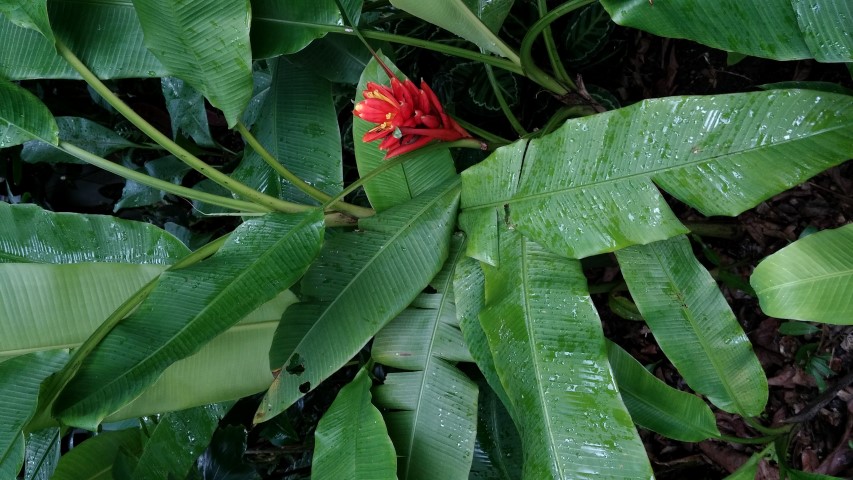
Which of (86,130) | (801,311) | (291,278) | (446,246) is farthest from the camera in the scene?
(86,130)

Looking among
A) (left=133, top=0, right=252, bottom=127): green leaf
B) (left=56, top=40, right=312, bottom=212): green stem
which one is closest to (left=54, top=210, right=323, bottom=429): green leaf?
(left=56, top=40, right=312, bottom=212): green stem

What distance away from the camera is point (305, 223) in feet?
2.94

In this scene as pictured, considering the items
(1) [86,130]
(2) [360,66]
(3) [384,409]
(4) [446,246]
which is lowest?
(3) [384,409]

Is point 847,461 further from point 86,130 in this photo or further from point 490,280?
point 86,130

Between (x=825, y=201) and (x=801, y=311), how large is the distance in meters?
0.62

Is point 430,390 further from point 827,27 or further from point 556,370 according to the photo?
point 827,27

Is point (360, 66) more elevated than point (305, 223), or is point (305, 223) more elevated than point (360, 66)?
point (360, 66)

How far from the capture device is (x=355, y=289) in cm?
95

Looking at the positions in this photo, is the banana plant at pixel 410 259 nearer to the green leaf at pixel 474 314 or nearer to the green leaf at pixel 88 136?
the green leaf at pixel 474 314

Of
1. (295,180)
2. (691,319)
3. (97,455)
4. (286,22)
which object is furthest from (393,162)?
(97,455)

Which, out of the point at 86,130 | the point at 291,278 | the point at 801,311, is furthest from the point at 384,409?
the point at 86,130

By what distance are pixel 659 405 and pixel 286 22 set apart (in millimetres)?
812

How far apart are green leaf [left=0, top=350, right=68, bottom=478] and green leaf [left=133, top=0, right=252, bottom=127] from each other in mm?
435

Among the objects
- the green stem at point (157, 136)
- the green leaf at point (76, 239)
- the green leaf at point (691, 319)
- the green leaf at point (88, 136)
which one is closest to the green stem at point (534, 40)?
the green leaf at point (691, 319)
